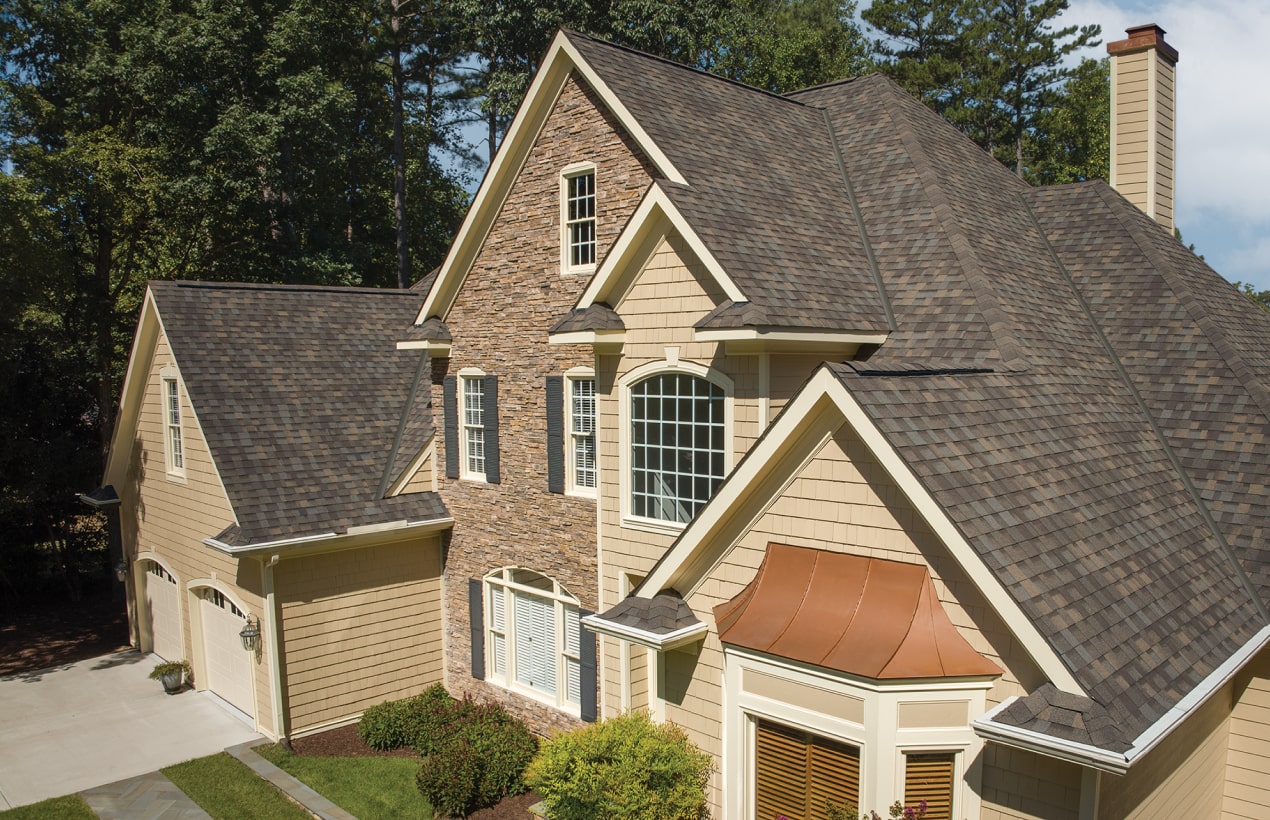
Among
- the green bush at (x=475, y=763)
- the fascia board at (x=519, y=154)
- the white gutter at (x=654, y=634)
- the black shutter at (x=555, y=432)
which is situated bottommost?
the green bush at (x=475, y=763)

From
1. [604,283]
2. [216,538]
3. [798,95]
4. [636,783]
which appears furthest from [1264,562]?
[216,538]

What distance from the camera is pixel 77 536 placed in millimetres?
26219

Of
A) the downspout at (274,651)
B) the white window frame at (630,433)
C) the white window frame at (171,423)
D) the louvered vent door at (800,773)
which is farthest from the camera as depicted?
the white window frame at (171,423)

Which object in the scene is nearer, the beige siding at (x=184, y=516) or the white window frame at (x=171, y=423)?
the beige siding at (x=184, y=516)

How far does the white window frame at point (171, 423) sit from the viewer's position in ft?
56.9

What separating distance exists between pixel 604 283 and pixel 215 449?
7757 mm

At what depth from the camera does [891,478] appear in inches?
313

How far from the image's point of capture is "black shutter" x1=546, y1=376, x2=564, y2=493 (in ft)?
46.3

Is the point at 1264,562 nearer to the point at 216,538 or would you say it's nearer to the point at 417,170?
the point at 216,538

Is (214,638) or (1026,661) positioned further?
(214,638)

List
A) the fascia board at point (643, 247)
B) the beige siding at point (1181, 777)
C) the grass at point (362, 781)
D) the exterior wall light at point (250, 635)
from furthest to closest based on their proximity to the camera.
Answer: the exterior wall light at point (250, 635) < the grass at point (362, 781) < the fascia board at point (643, 247) < the beige siding at point (1181, 777)

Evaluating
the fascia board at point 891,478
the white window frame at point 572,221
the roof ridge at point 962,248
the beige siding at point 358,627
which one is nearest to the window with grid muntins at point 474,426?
the beige siding at point 358,627

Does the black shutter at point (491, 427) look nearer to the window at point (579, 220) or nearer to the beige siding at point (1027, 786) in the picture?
the window at point (579, 220)

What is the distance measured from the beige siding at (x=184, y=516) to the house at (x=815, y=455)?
23cm
